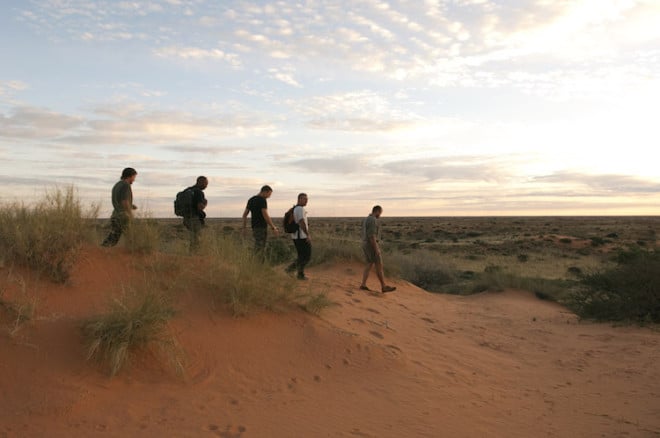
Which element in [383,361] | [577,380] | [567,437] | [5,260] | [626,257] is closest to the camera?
[567,437]

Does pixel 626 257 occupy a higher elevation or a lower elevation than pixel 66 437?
higher

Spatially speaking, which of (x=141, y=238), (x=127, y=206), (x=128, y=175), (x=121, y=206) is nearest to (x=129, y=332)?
(x=141, y=238)

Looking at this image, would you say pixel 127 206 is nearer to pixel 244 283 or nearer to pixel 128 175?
pixel 128 175

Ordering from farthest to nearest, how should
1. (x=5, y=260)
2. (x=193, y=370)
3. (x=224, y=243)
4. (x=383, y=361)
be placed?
(x=224, y=243) → (x=383, y=361) → (x=5, y=260) → (x=193, y=370)

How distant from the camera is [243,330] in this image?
6707mm

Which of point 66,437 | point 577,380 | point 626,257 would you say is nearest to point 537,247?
point 626,257

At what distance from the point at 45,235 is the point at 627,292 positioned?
1142 cm

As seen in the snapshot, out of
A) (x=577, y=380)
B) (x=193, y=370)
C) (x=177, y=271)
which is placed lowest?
(x=577, y=380)

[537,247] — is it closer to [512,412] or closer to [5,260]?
[512,412]

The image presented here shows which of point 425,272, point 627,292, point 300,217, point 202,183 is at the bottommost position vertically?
point 425,272

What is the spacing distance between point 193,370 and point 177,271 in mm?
2089

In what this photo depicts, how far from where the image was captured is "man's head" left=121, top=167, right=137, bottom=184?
340 inches

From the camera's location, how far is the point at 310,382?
6086 millimetres

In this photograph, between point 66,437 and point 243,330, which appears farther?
point 243,330
